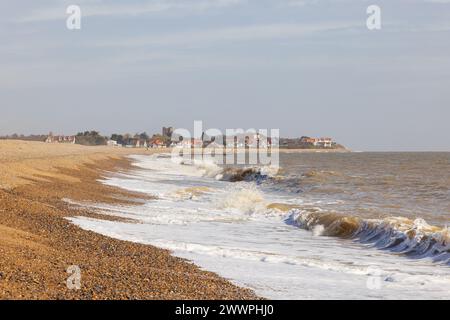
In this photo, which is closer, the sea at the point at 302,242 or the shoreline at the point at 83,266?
the shoreline at the point at 83,266

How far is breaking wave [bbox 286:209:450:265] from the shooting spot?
15.2 meters

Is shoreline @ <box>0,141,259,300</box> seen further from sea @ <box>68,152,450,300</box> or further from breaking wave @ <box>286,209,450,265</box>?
breaking wave @ <box>286,209,450,265</box>

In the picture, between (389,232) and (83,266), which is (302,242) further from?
(83,266)

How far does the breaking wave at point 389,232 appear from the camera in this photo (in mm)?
15219

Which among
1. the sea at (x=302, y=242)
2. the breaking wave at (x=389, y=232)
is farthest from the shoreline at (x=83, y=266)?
the breaking wave at (x=389, y=232)

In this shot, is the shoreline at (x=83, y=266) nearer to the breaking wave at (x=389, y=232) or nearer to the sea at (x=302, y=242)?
the sea at (x=302, y=242)

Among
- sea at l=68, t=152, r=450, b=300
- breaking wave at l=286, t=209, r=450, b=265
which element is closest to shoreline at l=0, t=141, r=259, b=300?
sea at l=68, t=152, r=450, b=300

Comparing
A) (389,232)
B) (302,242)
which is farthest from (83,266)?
(389,232)

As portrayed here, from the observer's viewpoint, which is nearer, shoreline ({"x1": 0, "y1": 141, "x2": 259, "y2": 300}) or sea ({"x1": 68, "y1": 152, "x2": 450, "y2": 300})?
shoreline ({"x1": 0, "y1": 141, "x2": 259, "y2": 300})

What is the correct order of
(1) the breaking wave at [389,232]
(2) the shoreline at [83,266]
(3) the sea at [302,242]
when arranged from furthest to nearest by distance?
(1) the breaking wave at [389,232] < (3) the sea at [302,242] < (2) the shoreline at [83,266]

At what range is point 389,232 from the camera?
57.5 feet

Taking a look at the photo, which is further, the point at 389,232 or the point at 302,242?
the point at 389,232

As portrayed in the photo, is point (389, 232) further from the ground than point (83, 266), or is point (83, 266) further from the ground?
point (83, 266)
